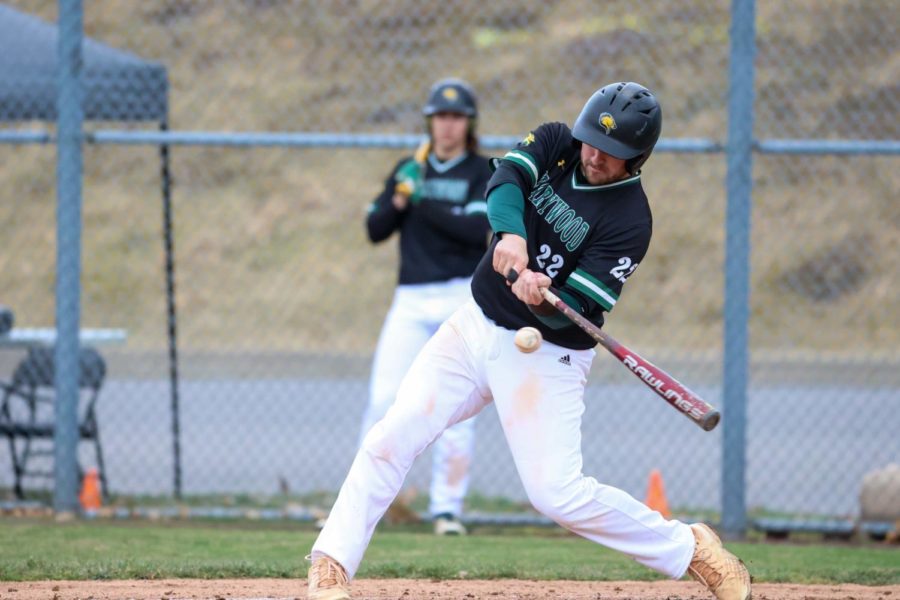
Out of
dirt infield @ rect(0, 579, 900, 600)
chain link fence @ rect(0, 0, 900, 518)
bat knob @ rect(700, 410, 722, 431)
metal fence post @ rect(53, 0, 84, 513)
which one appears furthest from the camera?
chain link fence @ rect(0, 0, 900, 518)

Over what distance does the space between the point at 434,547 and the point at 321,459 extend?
385 centimetres

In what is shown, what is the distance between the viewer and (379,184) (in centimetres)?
1780

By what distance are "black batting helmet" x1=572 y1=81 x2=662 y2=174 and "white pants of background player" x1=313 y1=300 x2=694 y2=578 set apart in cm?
75

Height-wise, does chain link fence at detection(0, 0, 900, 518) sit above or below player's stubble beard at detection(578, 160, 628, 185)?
above

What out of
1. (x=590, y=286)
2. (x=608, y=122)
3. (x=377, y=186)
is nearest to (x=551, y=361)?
(x=590, y=286)

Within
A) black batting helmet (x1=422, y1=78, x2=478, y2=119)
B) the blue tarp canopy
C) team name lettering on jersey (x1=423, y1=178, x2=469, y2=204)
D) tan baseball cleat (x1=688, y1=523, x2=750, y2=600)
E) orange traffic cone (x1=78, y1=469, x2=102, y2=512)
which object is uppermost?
the blue tarp canopy

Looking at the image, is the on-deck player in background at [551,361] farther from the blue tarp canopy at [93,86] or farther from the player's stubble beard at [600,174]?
the blue tarp canopy at [93,86]

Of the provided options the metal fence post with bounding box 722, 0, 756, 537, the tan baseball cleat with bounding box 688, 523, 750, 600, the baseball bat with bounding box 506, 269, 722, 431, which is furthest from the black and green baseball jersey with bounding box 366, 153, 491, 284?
the tan baseball cleat with bounding box 688, 523, 750, 600

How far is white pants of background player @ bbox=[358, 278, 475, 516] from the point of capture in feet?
22.2

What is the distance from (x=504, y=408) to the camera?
176 inches

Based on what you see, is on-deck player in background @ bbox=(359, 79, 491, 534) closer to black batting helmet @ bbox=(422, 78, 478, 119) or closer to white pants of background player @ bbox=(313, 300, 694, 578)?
black batting helmet @ bbox=(422, 78, 478, 119)

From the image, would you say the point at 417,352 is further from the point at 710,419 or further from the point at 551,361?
the point at 710,419

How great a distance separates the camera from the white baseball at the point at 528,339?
165 inches

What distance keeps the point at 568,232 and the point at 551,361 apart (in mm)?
473
